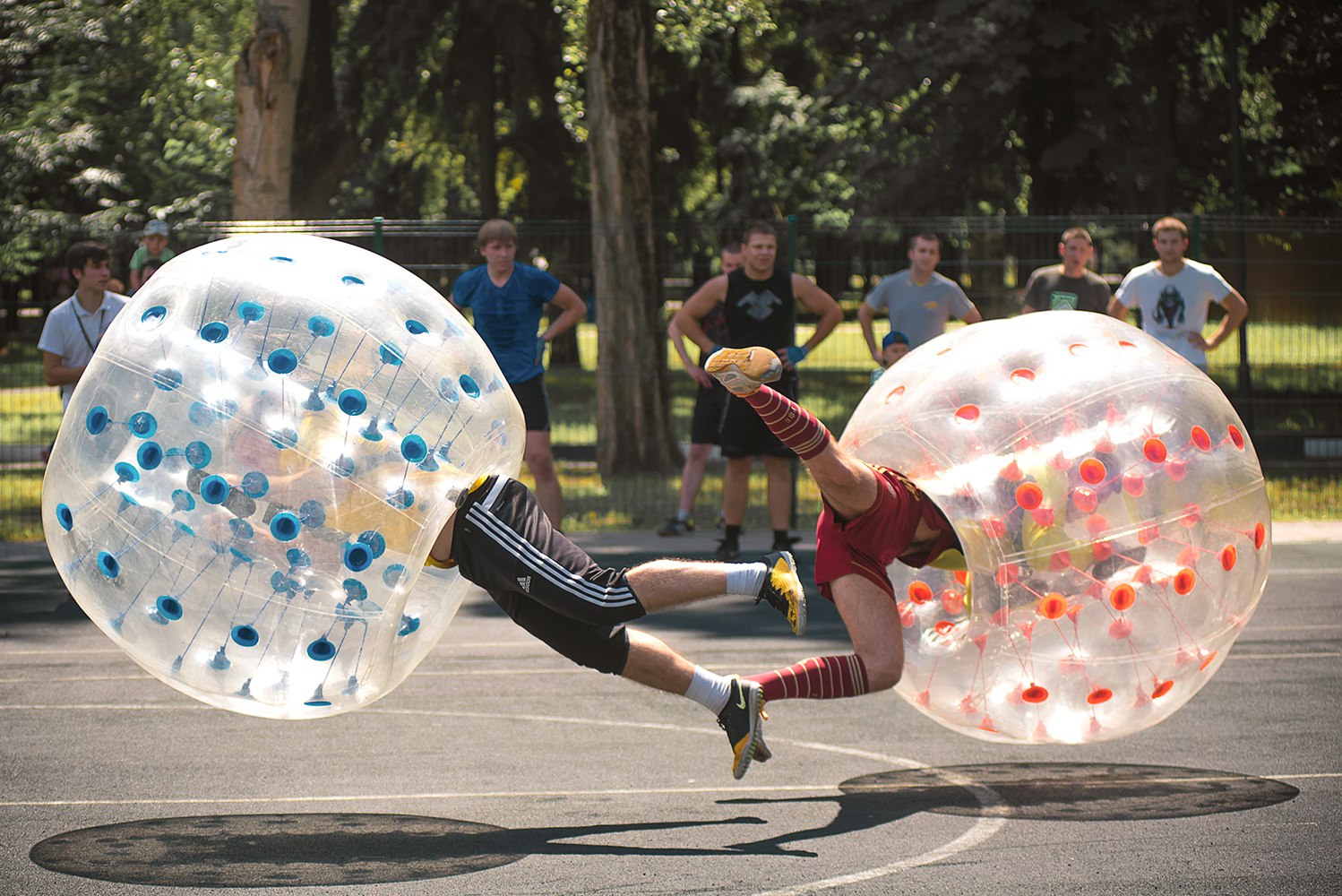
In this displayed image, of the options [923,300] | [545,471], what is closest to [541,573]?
[545,471]

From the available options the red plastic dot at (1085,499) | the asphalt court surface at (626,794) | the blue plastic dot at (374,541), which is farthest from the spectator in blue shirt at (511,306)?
the red plastic dot at (1085,499)

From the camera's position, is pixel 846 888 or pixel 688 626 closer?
pixel 846 888

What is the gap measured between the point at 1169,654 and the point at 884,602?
0.99m

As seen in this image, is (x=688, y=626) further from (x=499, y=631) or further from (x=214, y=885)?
(x=214, y=885)

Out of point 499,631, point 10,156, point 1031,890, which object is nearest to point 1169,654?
point 1031,890

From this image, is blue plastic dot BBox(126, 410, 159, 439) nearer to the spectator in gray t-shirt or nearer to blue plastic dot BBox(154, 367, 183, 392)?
blue plastic dot BBox(154, 367, 183, 392)

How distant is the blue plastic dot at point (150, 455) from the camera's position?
192 inches

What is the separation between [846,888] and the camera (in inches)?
180

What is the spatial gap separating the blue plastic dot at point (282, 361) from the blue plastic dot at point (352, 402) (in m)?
0.18

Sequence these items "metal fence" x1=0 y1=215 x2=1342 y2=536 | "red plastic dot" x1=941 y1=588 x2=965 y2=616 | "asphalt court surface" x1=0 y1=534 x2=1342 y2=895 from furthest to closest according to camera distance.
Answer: "metal fence" x1=0 y1=215 x2=1342 y2=536 → "red plastic dot" x1=941 y1=588 x2=965 y2=616 → "asphalt court surface" x1=0 y1=534 x2=1342 y2=895

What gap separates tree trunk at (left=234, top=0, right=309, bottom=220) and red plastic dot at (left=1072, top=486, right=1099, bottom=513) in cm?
1148

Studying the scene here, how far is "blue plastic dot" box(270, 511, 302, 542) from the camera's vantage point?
484 cm

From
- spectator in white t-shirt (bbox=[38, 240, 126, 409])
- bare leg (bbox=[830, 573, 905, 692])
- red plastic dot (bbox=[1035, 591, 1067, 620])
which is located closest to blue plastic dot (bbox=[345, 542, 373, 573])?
bare leg (bbox=[830, 573, 905, 692])

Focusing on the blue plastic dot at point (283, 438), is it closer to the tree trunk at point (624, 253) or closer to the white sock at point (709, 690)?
the white sock at point (709, 690)
